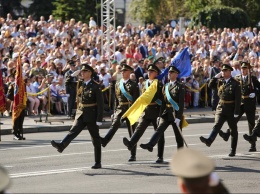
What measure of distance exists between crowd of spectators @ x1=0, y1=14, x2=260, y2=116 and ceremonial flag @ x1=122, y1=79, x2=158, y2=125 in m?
7.75

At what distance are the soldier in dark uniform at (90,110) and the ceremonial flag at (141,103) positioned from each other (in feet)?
3.51

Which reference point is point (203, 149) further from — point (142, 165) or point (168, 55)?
point (168, 55)

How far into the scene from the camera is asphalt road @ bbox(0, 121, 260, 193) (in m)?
13.1

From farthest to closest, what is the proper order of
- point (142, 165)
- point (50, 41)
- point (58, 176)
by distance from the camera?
1. point (50, 41)
2. point (142, 165)
3. point (58, 176)

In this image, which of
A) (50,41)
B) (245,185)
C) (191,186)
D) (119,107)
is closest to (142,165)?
(119,107)

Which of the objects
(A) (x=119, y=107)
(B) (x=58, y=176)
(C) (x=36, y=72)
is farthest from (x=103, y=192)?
(C) (x=36, y=72)

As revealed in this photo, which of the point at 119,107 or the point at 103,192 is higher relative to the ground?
the point at 119,107

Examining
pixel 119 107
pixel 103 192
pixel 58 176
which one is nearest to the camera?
pixel 103 192

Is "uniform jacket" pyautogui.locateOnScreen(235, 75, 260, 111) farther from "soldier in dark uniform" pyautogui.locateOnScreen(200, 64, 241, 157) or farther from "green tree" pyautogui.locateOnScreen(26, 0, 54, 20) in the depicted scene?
"green tree" pyautogui.locateOnScreen(26, 0, 54, 20)

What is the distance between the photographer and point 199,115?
28.7 m

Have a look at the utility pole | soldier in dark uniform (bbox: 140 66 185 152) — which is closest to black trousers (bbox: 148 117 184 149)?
soldier in dark uniform (bbox: 140 66 185 152)

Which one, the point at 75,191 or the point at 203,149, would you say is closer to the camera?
the point at 75,191

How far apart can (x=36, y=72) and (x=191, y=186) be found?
21890 mm

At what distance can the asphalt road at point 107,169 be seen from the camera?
1312 centimetres
